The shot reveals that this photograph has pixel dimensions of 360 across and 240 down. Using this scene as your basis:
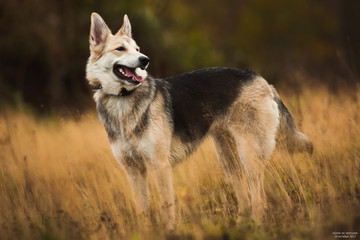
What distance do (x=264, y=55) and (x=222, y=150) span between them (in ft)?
69.5

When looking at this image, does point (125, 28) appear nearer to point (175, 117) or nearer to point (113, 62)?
point (113, 62)

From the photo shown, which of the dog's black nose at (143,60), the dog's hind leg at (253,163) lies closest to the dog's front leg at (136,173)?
the dog's black nose at (143,60)

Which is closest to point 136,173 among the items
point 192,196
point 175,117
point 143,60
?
point 192,196

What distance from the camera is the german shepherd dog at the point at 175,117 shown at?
3.56 m

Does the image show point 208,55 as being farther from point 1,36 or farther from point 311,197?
point 311,197

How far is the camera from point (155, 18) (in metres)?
12.6

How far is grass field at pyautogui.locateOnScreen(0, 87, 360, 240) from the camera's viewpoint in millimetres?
2980

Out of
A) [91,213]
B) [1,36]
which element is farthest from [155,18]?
[91,213]

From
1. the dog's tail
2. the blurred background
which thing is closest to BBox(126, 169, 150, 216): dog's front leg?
the dog's tail

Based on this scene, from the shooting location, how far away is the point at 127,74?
12.4 feet

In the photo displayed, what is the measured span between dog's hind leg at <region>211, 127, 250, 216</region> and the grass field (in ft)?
0.39

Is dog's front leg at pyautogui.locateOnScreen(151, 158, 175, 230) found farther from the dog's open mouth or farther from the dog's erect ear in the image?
the dog's erect ear

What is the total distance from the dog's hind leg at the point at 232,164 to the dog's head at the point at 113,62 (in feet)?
3.92

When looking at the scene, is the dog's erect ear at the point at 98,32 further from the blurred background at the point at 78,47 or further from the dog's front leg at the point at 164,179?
the blurred background at the point at 78,47
